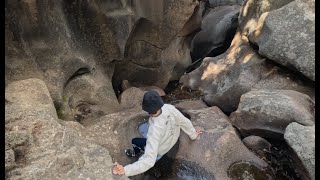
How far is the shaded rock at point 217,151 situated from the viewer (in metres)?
6.30

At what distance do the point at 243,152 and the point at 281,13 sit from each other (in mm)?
3048

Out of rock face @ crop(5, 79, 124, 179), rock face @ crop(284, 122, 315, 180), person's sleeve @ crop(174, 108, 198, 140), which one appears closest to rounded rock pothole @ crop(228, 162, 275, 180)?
rock face @ crop(284, 122, 315, 180)

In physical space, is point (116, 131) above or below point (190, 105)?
above

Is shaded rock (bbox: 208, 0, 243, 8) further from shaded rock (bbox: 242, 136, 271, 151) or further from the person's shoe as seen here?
the person's shoe

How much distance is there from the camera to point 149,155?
17.2 feet

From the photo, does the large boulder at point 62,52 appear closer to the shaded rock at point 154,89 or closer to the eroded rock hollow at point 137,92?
the eroded rock hollow at point 137,92

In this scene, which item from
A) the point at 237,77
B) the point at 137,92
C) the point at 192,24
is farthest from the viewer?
the point at 192,24

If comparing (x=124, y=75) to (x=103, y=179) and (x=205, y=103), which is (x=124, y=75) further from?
(x=103, y=179)

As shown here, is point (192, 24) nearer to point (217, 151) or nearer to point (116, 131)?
point (116, 131)

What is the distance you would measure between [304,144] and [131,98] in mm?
4284

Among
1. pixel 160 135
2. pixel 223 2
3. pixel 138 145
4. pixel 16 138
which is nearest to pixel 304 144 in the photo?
pixel 160 135

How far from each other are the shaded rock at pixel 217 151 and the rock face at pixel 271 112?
342mm

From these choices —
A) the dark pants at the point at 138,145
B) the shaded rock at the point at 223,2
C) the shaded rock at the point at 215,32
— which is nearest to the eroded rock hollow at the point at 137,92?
the dark pants at the point at 138,145
